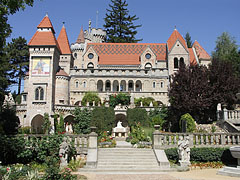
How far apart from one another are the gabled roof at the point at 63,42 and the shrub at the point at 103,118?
59.5 ft

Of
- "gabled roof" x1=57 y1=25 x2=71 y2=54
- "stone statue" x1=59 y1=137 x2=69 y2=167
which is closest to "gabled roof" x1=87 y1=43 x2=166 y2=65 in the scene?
"gabled roof" x1=57 y1=25 x2=71 y2=54

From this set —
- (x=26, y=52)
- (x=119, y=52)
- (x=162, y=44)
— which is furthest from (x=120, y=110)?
(x=26, y=52)

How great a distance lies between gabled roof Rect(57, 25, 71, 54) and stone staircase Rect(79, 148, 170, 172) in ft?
113

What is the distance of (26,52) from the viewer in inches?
2040

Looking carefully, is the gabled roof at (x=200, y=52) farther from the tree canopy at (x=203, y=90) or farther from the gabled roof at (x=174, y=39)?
the tree canopy at (x=203, y=90)

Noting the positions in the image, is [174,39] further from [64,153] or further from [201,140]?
[64,153]

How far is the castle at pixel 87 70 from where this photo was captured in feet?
127

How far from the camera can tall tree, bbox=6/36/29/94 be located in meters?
50.8

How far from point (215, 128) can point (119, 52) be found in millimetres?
31235

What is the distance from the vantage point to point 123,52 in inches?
2028

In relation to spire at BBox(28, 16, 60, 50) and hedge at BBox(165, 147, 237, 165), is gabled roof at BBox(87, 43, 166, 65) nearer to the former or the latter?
spire at BBox(28, 16, 60, 50)

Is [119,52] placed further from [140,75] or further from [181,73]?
[181,73]

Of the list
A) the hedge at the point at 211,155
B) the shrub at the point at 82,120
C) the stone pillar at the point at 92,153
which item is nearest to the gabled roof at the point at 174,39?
the shrub at the point at 82,120

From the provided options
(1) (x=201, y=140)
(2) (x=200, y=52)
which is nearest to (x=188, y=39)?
(2) (x=200, y=52)
